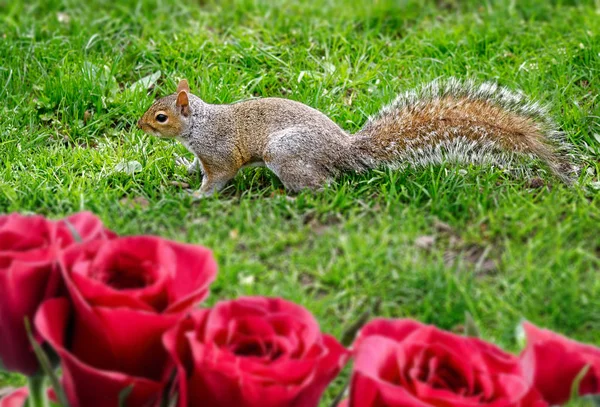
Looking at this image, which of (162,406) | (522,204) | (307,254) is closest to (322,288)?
(307,254)

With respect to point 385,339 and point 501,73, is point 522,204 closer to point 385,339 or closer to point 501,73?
point 385,339

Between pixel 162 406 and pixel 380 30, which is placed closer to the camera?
pixel 162 406

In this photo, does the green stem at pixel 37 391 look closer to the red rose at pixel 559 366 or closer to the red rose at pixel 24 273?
the red rose at pixel 24 273

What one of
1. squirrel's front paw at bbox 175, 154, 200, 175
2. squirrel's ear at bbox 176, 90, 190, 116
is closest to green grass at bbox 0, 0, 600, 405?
squirrel's front paw at bbox 175, 154, 200, 175

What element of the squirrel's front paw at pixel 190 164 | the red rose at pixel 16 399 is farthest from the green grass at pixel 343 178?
the red rose at pixel 16 399

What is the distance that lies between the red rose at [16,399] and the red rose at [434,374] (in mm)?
591

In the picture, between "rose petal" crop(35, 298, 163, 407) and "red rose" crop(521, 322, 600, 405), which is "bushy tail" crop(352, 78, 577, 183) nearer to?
"red rose" crop(521, 322, 600, 405)

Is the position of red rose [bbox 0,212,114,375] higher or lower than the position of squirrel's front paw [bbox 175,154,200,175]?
higher

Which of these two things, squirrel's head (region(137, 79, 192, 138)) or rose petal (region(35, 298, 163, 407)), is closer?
→ rose petal (region(35, 298, 163, 407))

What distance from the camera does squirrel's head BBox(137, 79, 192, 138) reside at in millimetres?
2824

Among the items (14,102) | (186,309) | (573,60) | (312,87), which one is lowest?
(14,102)

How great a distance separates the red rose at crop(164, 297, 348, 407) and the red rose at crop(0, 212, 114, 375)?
20cm

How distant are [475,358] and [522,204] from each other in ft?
3.38

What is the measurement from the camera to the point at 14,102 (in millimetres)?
3264
